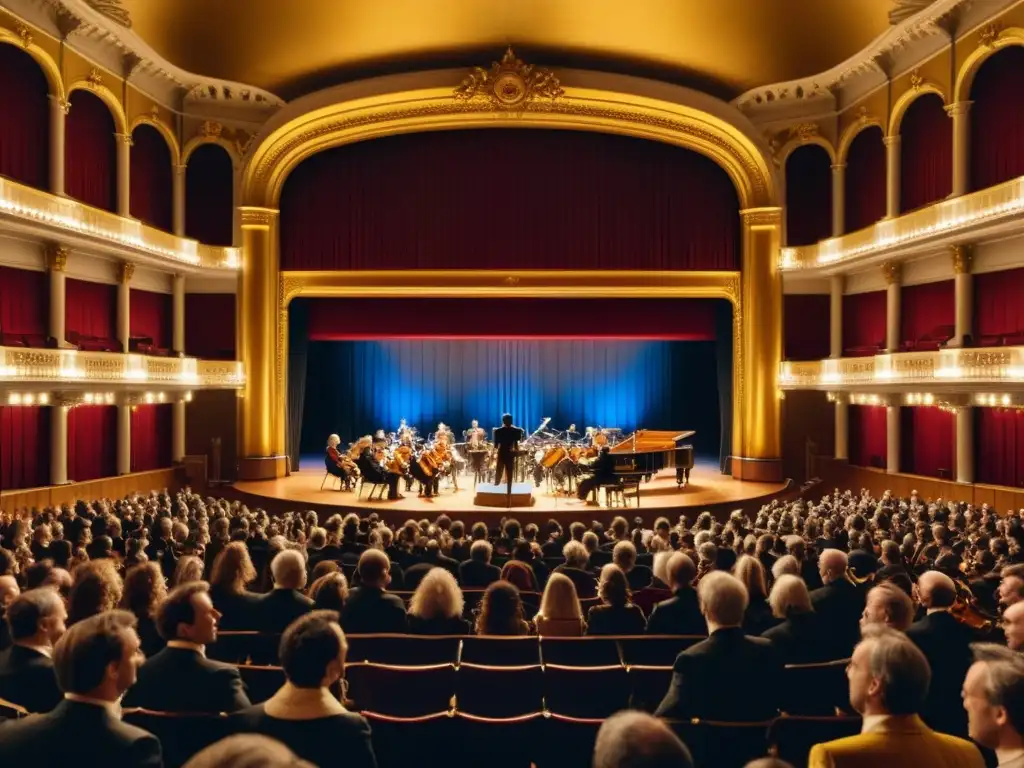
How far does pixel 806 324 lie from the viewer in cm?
2106

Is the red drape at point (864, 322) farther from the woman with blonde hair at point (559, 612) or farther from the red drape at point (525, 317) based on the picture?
the woman with blonde hair at point (559, 612)

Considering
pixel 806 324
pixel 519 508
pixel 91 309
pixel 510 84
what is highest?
pixel 510 84

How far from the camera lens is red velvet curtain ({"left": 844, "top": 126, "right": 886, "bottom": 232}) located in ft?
63.8

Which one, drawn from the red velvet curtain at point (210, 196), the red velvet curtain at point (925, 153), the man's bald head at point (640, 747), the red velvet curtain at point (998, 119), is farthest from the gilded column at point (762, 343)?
the man's bald head at point (640, 747)

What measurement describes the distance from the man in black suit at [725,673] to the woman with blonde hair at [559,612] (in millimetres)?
1662

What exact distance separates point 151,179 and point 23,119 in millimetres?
4062

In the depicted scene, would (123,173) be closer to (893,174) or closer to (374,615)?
(374,615)

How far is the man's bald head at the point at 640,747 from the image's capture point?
2.03m

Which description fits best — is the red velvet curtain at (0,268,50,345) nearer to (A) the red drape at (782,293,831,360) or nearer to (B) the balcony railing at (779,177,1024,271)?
(B) the balcony railing at (779,177,1024,271)

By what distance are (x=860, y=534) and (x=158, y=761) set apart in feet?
26.3

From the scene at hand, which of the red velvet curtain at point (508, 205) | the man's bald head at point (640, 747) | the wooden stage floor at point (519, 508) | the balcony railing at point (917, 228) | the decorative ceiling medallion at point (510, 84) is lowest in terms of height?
the wooden stage floor at point (519, 508)

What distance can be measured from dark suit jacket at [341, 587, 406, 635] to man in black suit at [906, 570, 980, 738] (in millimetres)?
3184

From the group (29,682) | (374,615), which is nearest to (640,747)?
(29,682)

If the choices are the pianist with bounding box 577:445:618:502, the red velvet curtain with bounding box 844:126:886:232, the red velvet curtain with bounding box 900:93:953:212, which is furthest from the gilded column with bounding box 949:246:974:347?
the pianist with bounding box 577:445:618:502
